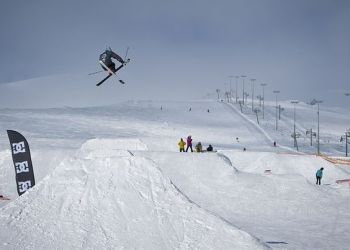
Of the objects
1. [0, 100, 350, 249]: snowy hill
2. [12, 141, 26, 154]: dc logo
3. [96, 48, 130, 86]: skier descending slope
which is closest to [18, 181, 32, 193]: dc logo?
[12, 141, 26, 154]: dc logo

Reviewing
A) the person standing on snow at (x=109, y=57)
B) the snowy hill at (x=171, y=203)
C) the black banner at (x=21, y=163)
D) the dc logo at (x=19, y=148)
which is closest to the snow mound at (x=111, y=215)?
the snowy hill at (x=171, y=203)

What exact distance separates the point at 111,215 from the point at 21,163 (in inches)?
276

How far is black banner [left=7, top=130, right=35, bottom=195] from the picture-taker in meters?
15.2

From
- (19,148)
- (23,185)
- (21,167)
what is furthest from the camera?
(19,148)

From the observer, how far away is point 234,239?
29.3 ft

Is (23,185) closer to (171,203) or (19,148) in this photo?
(19,148)

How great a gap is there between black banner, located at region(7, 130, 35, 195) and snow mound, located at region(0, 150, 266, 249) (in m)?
3.62

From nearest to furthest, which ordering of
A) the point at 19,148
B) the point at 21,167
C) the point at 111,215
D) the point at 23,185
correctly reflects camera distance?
the point at 111,215 → the point at 23,185 → the point at 21,167 → the point at 19,148

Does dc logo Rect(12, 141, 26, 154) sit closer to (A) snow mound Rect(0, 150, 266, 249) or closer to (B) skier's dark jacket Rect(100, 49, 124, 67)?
(A) snow mound Rect(0, 150, 266, 249)

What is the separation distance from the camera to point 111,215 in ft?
33.7

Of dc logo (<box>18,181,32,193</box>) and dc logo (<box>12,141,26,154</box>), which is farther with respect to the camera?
dc logo (<box>12,141,26,154</box>)

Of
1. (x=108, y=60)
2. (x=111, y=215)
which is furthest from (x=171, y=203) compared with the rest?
(x=108, y=60)

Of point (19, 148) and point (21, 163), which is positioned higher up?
point (19, 148)

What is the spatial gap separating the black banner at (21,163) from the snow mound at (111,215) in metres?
3.62
